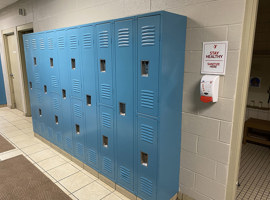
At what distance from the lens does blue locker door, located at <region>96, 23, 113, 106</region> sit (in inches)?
90.7

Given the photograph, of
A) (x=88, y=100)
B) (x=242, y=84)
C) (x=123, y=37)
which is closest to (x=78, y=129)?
(x=88, y=100)

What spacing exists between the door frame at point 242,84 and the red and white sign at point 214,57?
0.15m

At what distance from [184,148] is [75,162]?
1.91 metres

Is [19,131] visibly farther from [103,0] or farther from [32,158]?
[103,0]

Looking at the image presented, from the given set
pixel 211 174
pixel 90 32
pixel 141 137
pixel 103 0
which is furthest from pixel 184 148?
pixel 103 0

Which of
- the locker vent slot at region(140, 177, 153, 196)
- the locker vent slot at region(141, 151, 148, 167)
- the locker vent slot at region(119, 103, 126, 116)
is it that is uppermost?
the locker vent slot at region(119, 103, 126, 116)

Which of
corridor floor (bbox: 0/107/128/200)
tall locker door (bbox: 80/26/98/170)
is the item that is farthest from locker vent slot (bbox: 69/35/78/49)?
corridor floor (bbox: 0/107/128/200)

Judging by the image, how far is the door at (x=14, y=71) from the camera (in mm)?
5805

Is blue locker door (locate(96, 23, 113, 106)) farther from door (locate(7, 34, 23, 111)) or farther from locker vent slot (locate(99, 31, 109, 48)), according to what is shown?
door (locate(7, 34, 23, 111))

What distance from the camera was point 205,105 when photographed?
2.09 m

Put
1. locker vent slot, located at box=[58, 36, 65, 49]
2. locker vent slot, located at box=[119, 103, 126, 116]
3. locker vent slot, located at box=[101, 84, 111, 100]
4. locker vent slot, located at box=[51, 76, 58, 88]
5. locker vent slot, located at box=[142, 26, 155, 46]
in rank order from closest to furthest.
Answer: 1. locker vent slot, located at box=[142, 26, 155, 46]
2. locker vent slot, located at box=[119, 103, 126, 116]
3. locker vent slot, located at box=[101, 84, 111, 100]
4. locker vent slot, located at box=[58, 36, 65, 49]
5. locker vent slot, located at box=[51, 76, 58, 88]

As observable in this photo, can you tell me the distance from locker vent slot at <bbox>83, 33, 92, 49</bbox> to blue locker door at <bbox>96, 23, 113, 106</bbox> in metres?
0.16

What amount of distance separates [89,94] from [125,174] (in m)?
1.14

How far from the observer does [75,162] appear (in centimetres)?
330
